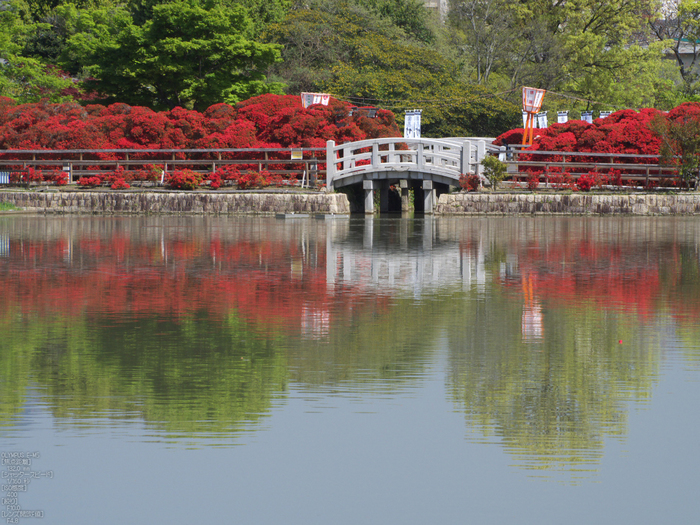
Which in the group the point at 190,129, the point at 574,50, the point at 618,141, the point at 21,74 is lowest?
the point at 618,141

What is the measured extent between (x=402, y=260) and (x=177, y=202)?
1673 centimetres

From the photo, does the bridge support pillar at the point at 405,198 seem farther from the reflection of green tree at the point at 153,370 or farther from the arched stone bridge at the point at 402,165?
the reflection of green tree at the point at 153,370

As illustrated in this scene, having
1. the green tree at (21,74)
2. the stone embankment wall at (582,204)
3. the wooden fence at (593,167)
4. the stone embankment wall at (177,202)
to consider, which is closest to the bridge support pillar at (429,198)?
the stone embankment wall at (582,204)

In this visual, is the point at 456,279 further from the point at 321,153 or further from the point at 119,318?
the point at 321,153

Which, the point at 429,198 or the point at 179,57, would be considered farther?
the point at 179,57

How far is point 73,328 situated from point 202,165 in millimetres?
26866

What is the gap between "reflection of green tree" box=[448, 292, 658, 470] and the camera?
590cm

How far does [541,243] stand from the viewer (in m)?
20.1

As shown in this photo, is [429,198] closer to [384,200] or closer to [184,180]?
[384,200]

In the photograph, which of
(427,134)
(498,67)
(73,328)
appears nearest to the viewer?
(73,328)

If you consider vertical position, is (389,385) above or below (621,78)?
below

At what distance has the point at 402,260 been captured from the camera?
54.9ft

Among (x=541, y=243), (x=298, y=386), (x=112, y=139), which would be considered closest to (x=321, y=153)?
(x=112, y=139)

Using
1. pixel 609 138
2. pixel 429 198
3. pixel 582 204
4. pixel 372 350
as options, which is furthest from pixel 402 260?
pixel 609 138
